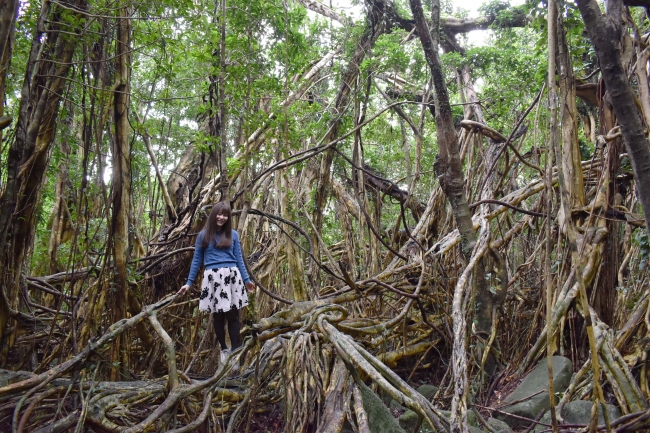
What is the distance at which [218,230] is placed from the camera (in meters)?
3.27

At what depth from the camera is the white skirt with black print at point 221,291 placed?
10.4 feet

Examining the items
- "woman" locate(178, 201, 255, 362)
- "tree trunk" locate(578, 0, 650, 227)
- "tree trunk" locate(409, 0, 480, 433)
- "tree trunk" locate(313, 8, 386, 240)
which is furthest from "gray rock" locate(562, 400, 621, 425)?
"tree trunk" locate(313, 8, 386, 240)

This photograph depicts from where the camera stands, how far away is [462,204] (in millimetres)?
3236

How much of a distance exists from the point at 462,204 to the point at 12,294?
2841 millimetres

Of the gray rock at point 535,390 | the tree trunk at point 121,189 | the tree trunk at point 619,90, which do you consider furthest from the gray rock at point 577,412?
the tree trunk at point 121,189

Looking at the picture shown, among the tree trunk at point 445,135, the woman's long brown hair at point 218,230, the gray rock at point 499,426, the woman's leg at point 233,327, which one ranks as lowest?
the gray rock at point 499,426

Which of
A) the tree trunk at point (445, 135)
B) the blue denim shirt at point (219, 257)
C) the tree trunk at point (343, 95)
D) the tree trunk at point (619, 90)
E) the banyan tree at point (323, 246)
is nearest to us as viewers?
the tree trunk at point (619, 90)

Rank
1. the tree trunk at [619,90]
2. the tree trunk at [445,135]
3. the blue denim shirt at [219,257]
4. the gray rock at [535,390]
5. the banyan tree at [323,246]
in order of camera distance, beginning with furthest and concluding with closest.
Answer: the blue denim shirt at [219,257], the tree trunk at [445,135], the gray rock at [535,390], the banyan tree at [323,246], the tree trunk at [619,90]

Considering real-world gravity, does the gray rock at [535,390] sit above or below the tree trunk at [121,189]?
below

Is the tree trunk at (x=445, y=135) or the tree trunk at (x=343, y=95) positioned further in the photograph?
the tree trunk at (x=343, y=95)

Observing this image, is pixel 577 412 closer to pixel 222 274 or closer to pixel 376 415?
pixel 376 415

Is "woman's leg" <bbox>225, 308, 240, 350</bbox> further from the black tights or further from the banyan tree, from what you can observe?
the banyan tree

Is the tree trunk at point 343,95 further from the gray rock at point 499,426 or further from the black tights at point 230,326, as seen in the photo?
the gray rock at point 499,426

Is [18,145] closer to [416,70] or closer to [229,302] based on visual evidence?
[229,302]
